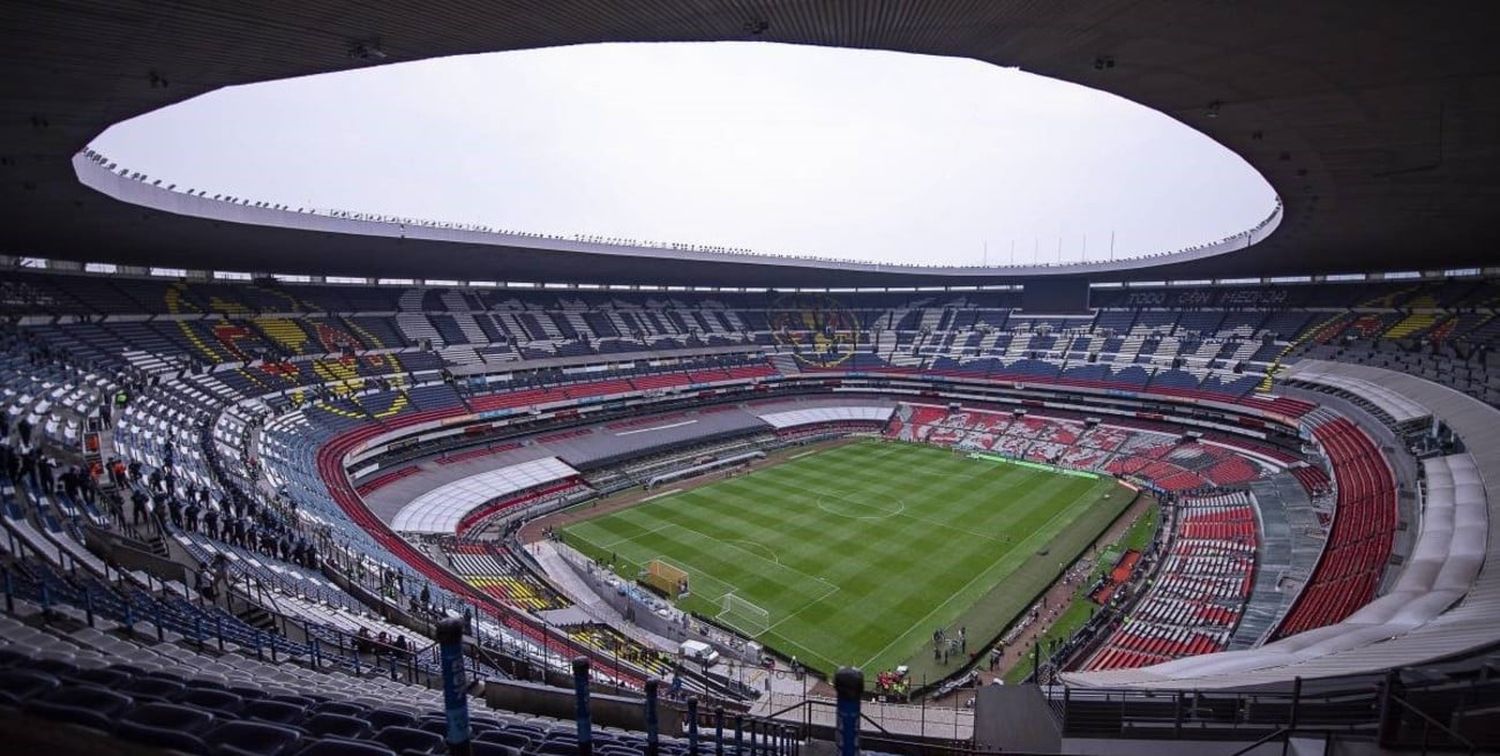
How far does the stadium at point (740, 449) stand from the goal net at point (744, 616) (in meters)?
0.18

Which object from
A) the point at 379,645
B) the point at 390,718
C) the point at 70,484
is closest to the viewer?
the point at 390,718

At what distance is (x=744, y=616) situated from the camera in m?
22.1

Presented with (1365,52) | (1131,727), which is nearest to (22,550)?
(1131,727)

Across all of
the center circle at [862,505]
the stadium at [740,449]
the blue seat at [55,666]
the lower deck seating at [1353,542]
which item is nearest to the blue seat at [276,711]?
the stadium at [740,449]

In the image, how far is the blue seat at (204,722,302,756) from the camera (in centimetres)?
386

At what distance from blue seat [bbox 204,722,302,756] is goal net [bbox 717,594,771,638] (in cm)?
1813

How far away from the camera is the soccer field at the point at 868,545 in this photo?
70.4ft

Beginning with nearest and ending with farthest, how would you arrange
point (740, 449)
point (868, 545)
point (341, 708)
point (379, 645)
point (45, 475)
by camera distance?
point (341, 708) < point (379, 645) < point (45, 475) < point (868, 545) < point (740, 449)

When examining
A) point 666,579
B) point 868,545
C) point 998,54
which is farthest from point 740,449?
point 998,54

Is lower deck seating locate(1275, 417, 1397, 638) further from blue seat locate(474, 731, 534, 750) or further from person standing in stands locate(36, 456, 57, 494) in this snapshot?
person standing in stands locate(36, 456, 57, 494)

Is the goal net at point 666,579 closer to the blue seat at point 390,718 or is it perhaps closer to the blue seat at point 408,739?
the blue seat at point 390,718

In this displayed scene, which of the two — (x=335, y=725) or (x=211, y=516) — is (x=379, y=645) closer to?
(x=335, y=725)

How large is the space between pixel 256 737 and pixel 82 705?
3.98 ft

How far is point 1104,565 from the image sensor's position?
25.5 metres
